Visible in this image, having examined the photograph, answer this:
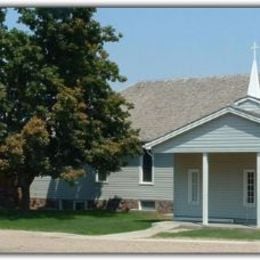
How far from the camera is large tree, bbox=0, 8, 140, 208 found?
1222 inches

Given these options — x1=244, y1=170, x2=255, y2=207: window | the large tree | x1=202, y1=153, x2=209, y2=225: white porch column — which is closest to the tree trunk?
the large tree

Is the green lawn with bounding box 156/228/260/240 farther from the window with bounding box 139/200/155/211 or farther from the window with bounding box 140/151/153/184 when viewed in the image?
the window with bounding box 140/151/153/184

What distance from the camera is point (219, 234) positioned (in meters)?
24.5

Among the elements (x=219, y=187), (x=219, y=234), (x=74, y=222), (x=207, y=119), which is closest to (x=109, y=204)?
(x=219, y=187)

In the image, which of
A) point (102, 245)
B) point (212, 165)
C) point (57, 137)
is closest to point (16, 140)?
point (57, 137)

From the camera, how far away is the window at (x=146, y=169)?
38.1 metres

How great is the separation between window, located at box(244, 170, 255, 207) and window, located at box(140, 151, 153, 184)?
8.02 meters

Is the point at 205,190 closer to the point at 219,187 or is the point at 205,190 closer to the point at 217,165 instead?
the point at 219,187

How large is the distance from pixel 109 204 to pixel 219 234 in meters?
14.7

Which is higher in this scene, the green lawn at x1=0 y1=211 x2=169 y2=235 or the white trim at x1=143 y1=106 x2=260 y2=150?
the white trim at x1=143 y1=106 x2=260 y2=150

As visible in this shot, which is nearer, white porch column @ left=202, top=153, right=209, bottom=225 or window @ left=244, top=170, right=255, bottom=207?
white porch column @ left=202, top=153, right=209, bottom=225

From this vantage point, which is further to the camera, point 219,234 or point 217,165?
point 217,165

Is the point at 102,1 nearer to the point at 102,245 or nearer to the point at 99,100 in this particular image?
the point at 102,245

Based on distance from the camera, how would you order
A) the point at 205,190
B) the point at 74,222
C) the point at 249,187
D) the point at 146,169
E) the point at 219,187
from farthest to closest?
the point at 146,169
the point at 219,187
the point at 249,187
the point at 74,222
the point at 205,190
